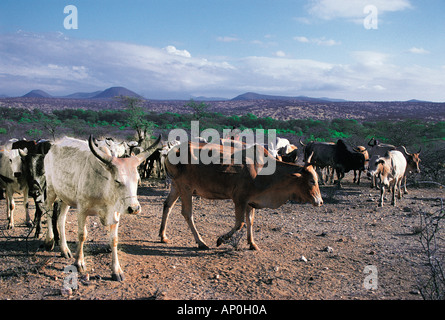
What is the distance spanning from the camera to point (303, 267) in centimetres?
594

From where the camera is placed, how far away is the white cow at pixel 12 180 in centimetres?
782

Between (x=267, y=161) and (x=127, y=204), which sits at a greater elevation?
(x=267, y=161)

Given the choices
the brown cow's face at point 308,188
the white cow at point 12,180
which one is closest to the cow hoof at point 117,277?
the brown cow's face at point 308,188

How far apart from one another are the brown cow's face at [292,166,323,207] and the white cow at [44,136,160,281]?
2969 mm

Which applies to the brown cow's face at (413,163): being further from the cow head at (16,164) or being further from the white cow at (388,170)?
the cow head at (16,164)

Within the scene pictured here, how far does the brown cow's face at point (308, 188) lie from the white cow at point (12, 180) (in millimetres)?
6107

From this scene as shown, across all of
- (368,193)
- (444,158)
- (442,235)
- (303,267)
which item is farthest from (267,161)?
(444,158)

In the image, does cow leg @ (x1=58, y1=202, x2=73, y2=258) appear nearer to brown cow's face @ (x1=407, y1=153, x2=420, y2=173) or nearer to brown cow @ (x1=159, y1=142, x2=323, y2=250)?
brown cow @ (x1=159, y1=142, x2=323, y2=250)

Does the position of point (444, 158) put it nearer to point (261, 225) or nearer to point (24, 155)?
point (261, 225)

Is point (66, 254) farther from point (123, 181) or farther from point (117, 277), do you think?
point (123, 181)

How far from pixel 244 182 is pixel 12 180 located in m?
5.61

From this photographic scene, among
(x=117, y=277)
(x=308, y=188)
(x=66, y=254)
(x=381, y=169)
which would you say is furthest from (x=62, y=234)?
(x=381, y=169)
